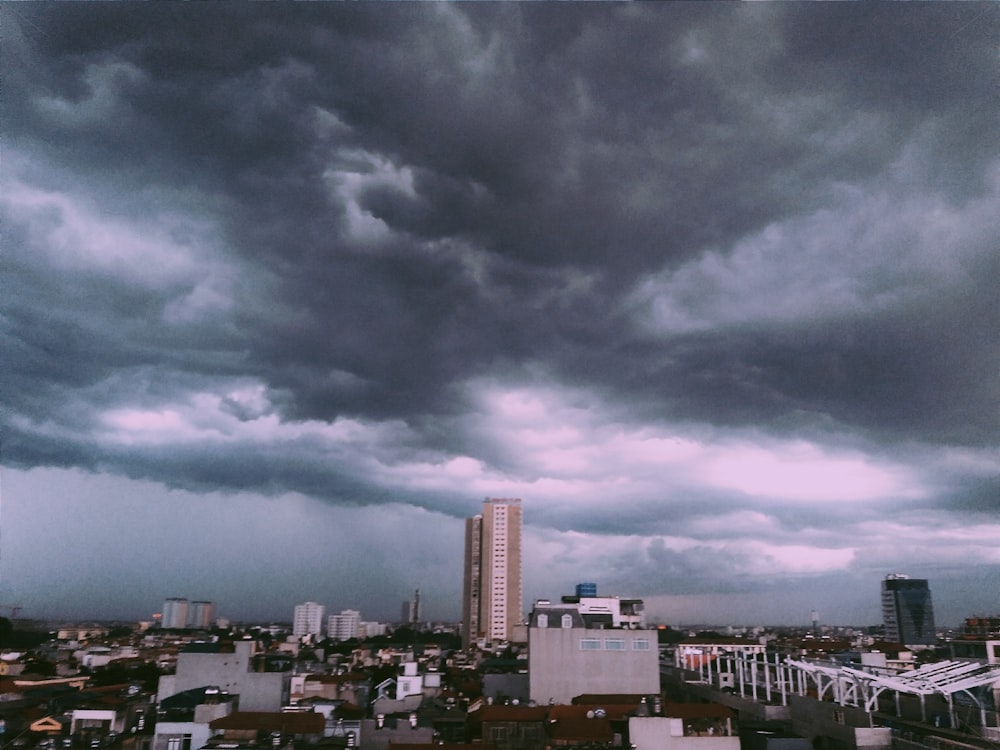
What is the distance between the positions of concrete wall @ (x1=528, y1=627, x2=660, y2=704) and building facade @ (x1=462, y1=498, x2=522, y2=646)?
124015 millimetres

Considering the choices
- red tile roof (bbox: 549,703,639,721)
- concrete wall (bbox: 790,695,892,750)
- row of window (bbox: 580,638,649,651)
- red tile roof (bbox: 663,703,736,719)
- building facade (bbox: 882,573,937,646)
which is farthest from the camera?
building facade (bbox: 882,573,937,646)

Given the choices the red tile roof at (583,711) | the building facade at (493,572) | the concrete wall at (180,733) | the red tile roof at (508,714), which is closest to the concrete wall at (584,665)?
the red tile roof at (583,711)

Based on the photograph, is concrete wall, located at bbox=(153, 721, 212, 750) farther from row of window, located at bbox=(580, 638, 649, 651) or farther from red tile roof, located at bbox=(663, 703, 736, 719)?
row of window, located at bbox=(580, 638, 649, 651)

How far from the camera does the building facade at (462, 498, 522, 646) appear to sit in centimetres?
18550

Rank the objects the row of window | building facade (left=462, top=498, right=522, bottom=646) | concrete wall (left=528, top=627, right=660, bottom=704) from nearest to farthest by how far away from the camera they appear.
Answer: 1. concrete wall (left=528, top=627, right=660, bottom=704)
2. the row of window
3. building facade (left=462, top=498, right=522, bottom=646)

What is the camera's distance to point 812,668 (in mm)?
55750

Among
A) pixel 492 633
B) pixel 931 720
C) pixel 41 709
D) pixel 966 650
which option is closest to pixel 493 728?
pixel 41 709

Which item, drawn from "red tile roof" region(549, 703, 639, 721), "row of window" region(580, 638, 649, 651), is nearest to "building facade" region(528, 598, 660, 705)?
"row of window" region(580, 638, 649, 651)

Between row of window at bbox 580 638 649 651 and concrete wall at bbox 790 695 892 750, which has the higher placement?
row of window at bbox 580 638 649 651

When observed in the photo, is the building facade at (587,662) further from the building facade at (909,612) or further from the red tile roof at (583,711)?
the building facade at (909,612)

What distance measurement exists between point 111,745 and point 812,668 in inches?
1962

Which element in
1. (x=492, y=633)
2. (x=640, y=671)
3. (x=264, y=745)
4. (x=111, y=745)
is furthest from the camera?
(x=492, y=633)

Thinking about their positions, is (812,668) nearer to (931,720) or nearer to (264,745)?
(931,720)

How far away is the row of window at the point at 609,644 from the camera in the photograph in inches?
2459
